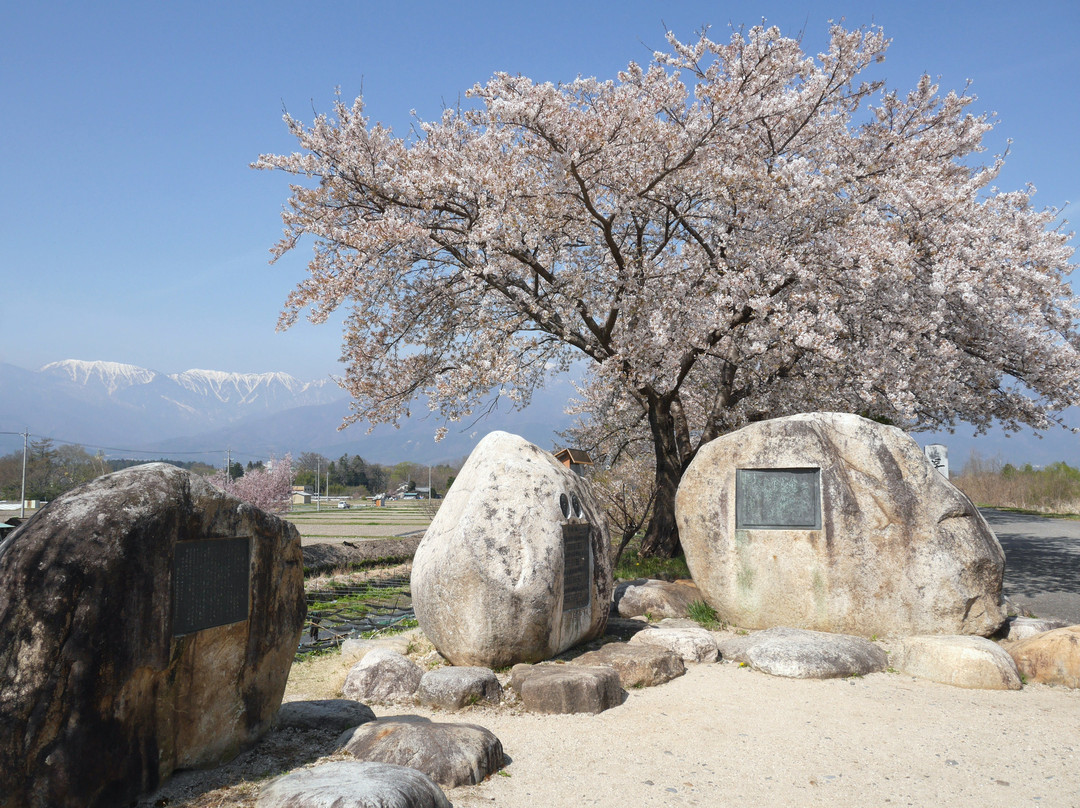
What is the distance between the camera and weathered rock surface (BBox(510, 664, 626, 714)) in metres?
6.61

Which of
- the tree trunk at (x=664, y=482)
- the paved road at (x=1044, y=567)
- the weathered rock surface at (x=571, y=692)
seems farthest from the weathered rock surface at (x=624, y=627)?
the paved road at (x=1044, y=567)

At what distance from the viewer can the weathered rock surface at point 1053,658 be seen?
7.49 meters

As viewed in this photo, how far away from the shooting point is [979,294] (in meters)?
13.2

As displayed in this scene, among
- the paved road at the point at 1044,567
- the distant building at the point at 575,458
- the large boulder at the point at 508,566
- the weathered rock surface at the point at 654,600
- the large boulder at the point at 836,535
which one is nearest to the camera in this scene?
the large boulder at the point at 508,566

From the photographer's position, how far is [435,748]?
5121mm

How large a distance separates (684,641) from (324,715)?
429 centimetres

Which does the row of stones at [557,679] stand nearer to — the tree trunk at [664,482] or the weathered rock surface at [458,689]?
the weathered rock surface at [458,689]

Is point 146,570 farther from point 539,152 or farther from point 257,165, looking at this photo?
point 257,165

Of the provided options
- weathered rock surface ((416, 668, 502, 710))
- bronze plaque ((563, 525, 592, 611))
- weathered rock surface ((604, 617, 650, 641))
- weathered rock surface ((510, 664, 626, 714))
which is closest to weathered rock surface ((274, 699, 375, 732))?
weathered rock surface ((416, 668, 502, 710))

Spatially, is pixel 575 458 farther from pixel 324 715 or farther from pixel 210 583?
pixel 210 583

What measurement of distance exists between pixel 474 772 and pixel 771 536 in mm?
5761

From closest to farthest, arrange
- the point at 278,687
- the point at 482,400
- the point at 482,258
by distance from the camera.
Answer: the point at 278,687 < the point at 482,258 < the point at 482,400

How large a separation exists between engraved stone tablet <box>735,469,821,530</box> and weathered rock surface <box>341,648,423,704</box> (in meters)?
4.88

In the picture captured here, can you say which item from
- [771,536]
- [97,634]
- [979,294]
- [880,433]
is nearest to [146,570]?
[97,634]
